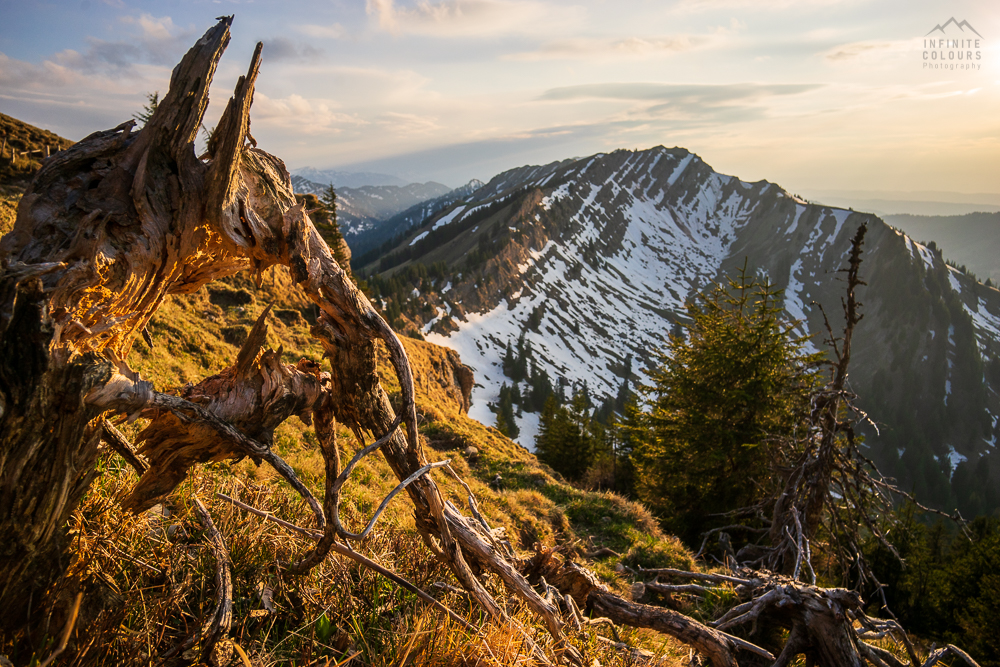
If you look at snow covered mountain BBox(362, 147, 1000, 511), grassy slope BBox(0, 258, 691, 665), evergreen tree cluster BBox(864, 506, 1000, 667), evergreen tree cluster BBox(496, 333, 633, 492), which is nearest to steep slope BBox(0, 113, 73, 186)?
grassy slope BBox(0, 258, 691, 665)

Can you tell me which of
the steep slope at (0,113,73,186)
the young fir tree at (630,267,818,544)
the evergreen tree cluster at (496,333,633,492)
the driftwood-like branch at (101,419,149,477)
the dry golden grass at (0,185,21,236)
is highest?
the steep slope at (0,113,73,186)

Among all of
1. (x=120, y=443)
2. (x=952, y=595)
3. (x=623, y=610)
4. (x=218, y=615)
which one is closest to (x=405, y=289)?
(x=952, y=595)

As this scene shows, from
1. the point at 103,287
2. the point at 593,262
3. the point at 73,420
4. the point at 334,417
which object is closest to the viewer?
the point at 73,420

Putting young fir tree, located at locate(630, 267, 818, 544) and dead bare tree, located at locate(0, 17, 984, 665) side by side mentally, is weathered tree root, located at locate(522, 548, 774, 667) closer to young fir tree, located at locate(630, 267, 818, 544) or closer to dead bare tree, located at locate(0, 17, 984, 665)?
dead bare tree, located at locate(0, 17, 984, 665)

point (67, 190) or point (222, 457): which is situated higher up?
point (67, 190)

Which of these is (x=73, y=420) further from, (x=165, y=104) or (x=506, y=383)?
(x=506, y=383)

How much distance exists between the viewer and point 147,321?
2.62 m

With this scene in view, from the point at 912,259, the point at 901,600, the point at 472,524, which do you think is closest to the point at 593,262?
the point at 912,259

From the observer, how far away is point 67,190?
87.9 inches

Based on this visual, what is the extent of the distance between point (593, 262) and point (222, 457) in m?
191

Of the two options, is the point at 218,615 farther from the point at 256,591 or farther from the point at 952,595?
the point at 952,595

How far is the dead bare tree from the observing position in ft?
6.44

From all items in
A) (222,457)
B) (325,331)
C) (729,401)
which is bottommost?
(729,401)

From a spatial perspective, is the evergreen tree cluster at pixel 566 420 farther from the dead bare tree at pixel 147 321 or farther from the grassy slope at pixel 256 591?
the dead bare tree at pixel 147 321
